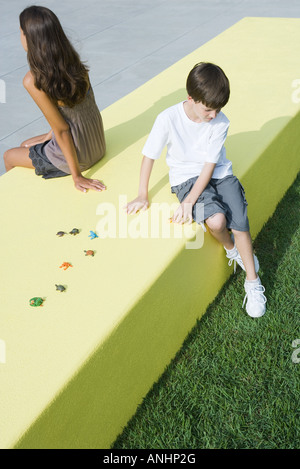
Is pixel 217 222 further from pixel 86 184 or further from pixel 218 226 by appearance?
pixel 86 184

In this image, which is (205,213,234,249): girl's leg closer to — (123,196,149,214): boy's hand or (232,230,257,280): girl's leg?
(232,230,257,280): girl's leg

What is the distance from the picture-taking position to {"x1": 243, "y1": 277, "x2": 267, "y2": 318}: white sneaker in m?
2.74

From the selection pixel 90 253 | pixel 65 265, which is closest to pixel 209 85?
pixel 90 253

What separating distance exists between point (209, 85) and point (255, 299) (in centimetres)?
118

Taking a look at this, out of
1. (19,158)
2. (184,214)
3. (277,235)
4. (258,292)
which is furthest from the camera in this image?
(277,235)

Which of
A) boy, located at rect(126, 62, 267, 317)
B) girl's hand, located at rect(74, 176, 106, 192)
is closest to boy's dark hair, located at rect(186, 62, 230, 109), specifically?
boy, located at rect(126, 62, 267, 317)

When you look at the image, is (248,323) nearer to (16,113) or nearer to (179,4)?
(16,113)

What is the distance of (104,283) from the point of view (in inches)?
88.4

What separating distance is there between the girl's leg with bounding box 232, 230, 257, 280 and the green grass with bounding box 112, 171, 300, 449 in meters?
0.22

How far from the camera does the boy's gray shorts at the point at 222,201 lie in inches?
101

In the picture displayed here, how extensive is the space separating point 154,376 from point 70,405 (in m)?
0.68

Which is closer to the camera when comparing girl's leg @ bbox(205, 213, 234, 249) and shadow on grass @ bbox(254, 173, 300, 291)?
girl's leg @ bbox(205, 213, 234, 249)
